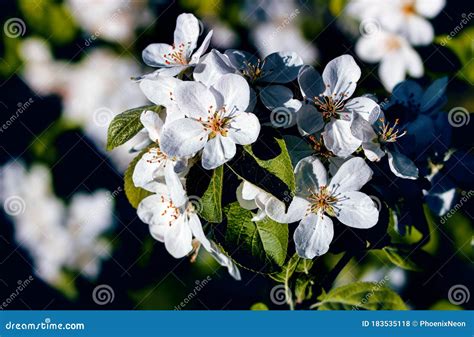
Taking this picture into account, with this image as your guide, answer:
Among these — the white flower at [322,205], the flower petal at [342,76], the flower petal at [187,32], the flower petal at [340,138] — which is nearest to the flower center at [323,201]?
the white flower at [322,205]

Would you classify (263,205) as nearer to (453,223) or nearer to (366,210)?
(366,210)

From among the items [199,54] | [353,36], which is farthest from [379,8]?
[199,54]

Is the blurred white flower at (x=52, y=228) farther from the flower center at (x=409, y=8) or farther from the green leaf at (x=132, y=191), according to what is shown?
the flower center at (x=409, y=8)

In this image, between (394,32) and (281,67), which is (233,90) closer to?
(281,67)

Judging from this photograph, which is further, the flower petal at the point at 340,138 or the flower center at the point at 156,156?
the flower center at the point at 156,156

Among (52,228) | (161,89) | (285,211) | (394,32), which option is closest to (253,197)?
(285,211)

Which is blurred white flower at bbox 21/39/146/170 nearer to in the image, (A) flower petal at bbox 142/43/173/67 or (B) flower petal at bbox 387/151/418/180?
(A) flower petal at bbox 142/43/173/67
